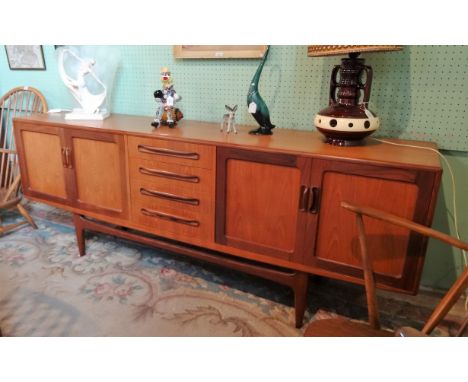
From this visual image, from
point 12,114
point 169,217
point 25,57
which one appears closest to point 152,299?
point 169,217

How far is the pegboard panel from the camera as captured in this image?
1442 millimetres

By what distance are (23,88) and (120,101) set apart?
811 mm

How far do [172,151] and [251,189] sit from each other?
1.33 feet

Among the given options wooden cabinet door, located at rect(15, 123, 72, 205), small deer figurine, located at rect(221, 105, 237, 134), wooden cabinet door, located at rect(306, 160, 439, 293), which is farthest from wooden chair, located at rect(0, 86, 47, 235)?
wooden cabinet door, located at rect(306, 160, 439, 293)

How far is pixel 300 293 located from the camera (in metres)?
1.48

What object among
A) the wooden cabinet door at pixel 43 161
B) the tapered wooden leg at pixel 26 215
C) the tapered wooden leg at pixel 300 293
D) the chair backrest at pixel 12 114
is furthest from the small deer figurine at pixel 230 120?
the tapered wooden leg at pixel 26 215

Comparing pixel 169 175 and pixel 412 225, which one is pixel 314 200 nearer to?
pixel 412 225

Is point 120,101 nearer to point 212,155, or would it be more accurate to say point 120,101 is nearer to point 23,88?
point 23,88

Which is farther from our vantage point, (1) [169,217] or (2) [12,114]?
(2) [12,114]

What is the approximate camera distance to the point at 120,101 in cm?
219

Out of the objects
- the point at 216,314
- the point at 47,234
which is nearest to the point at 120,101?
the point at 47,234

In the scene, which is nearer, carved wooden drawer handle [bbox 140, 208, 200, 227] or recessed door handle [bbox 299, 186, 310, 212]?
recessed door handle [bbox 299, 186, 310, 212]

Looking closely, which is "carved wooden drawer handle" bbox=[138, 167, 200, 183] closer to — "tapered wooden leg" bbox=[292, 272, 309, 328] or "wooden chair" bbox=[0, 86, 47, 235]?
"tapered wooden leg" bbox=[292, 272, 309, 328]
